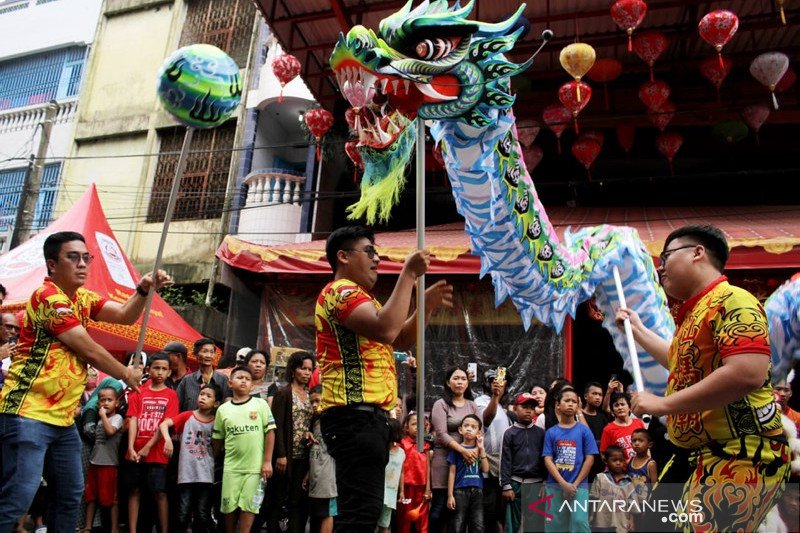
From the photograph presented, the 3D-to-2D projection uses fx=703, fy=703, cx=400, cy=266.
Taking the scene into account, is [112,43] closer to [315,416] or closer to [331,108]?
[331,108]

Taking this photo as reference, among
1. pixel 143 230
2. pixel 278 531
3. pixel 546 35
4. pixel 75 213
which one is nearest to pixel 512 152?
pixel 546 35

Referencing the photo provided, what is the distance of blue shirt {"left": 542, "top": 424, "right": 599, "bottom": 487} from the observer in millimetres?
4992

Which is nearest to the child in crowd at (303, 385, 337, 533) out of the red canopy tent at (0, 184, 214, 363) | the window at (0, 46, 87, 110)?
the red canopy tent at (0, 184, 214, 363)

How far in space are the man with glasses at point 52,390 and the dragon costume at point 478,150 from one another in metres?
1.34

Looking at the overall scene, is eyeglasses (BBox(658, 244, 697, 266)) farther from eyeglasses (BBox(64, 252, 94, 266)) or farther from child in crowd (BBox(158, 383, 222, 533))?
child in crowd (BBox(158, 383, 222, 533))

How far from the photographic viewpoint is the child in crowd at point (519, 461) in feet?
16.9

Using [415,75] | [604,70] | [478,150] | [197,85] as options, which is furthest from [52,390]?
[604,70]

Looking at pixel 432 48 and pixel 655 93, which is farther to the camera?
pixel 655 93

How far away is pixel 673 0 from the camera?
8.21 m

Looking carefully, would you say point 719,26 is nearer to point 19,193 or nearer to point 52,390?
point 52,390

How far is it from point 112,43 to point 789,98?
12.5 meters

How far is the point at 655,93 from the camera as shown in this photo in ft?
27.8

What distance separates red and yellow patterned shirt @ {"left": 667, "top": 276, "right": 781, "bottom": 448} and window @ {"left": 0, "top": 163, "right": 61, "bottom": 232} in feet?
44.4

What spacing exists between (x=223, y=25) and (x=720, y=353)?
13214 millimetres
